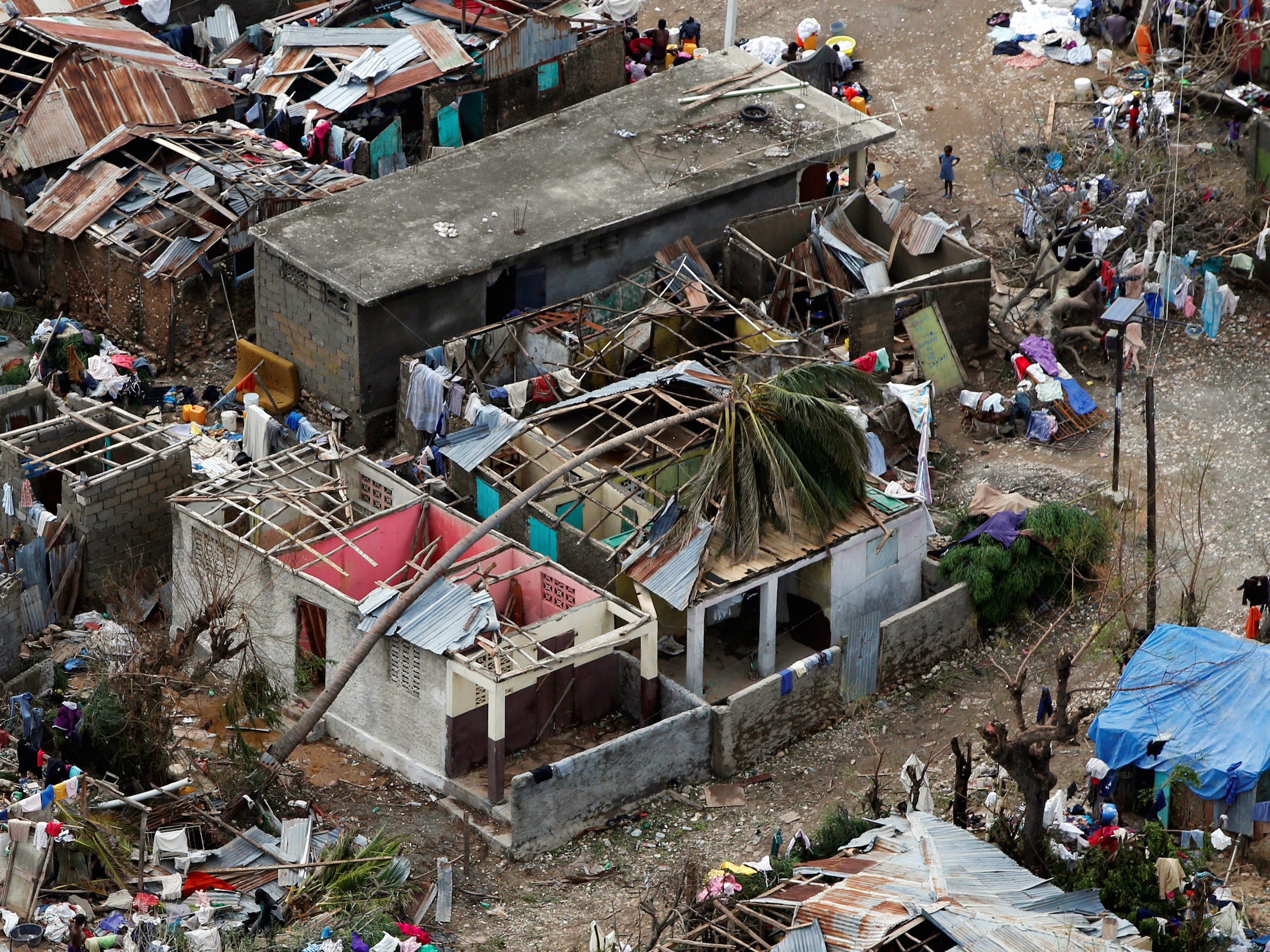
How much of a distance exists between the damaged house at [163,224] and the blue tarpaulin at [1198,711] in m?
18.1

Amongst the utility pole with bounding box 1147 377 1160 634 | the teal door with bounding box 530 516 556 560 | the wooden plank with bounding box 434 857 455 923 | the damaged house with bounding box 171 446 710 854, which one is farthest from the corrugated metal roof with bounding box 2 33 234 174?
the utility pole with bounding box 1147 377 1160 634

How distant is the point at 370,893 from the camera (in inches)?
1077

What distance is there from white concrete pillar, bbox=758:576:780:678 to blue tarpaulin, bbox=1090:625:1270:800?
5.04 m

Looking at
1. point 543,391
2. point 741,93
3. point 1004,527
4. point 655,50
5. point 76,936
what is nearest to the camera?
point 76,936

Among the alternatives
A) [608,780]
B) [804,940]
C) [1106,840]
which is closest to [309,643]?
[608,780]

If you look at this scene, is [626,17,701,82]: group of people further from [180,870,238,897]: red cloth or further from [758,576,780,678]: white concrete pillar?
[180,870,238,897]: red cloth

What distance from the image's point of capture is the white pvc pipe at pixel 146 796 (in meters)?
28.2

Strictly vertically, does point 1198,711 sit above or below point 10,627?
above

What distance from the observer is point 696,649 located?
3139cm

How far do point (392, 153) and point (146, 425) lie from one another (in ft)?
37.0

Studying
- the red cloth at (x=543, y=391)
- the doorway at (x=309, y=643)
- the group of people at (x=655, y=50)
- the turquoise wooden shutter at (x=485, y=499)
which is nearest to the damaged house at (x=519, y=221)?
the red cloth at (x=543, y=391)

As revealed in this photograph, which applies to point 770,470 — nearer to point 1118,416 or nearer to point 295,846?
point 1118,416

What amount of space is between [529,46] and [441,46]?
5.95ft

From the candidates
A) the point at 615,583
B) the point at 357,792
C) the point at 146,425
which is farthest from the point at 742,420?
the point at 146,425
